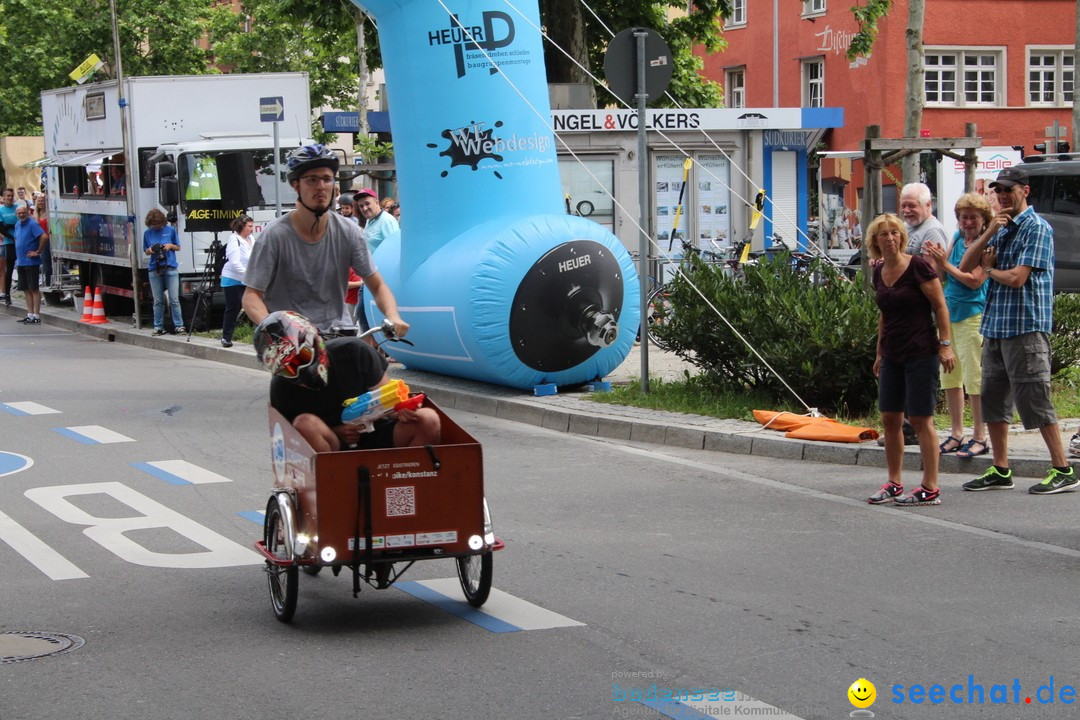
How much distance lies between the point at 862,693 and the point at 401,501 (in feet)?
6.73

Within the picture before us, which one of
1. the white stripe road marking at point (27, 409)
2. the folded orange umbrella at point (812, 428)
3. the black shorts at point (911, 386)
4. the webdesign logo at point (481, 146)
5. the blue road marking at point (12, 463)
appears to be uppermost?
the webdesign logo at point (481, 146)

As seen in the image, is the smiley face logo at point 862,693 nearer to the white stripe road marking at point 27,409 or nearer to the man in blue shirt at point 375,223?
the white stripe road marking at point 27,409

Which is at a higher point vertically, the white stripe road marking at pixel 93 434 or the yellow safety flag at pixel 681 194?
the yellow safety flag at pixel 681 194

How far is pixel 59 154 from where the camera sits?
2695 centimetres

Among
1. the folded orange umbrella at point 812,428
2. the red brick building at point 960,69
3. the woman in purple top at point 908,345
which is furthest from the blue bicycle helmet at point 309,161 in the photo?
the red brick building at point 960,69

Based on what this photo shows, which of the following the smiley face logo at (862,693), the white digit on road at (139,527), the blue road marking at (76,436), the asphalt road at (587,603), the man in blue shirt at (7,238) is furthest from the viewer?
the man in blue shirt at (7,238)

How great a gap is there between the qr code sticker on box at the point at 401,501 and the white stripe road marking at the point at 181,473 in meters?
4.06

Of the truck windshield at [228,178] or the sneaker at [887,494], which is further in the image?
the truck windshield at [228,178]

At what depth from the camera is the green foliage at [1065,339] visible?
11969 millimetres

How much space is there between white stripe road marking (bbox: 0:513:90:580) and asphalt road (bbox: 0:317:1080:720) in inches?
0.9

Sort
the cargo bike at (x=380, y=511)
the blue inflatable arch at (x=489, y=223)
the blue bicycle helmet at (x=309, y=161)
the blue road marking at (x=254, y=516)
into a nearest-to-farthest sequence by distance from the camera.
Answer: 1. the cargo bike at (x=380, y=511)
2. the blue bicycle helmet at (x=309, y=161)
3. the blue road marking at (x=254, y=516)
4. the blue inflatable arch at (x=489, y=223)

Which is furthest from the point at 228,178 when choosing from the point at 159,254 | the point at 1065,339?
the point at 1065,339

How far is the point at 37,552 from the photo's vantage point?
7758mm

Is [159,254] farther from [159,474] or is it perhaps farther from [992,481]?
[992,481]
